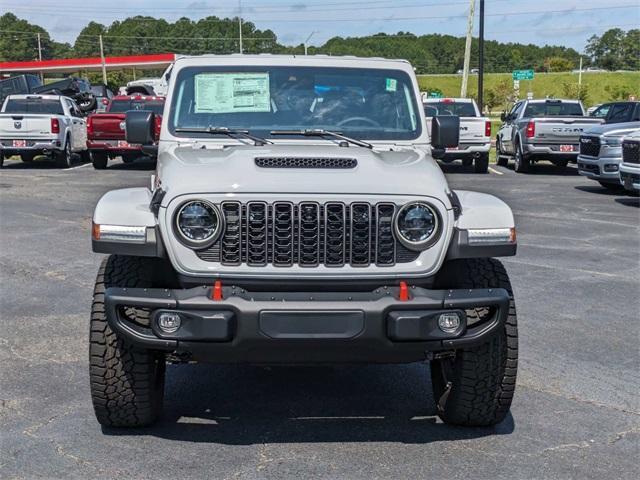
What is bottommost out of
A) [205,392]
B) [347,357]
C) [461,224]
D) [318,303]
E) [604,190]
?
[604,190]

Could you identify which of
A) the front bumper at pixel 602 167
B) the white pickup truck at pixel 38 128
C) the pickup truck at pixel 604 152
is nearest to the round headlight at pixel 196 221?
the pickup truck at pixel 604 152

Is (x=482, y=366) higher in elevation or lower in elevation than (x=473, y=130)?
higher

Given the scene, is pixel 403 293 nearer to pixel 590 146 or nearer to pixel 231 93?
pixel 231 93

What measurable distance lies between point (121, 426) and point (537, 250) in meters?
7.33

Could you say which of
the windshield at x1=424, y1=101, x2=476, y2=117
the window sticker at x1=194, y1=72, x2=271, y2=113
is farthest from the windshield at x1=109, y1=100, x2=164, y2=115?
the window sticker at x1=194, y1=72, x2=271, y2=113

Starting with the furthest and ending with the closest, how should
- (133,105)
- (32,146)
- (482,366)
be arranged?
1. (133,105)
2. (32,146)
3. (482,366)

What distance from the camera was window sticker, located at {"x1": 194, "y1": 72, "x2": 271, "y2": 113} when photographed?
5.88 meters

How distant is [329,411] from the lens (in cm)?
538

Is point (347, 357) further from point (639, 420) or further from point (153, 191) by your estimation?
point (639, 420)

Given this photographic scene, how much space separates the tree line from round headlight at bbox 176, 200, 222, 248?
3982 inches

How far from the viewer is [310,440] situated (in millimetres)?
4910

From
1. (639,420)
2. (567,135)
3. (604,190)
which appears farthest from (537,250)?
(567,135)

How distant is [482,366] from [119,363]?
1796 millimetres

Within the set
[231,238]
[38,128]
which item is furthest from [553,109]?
[231,238]
